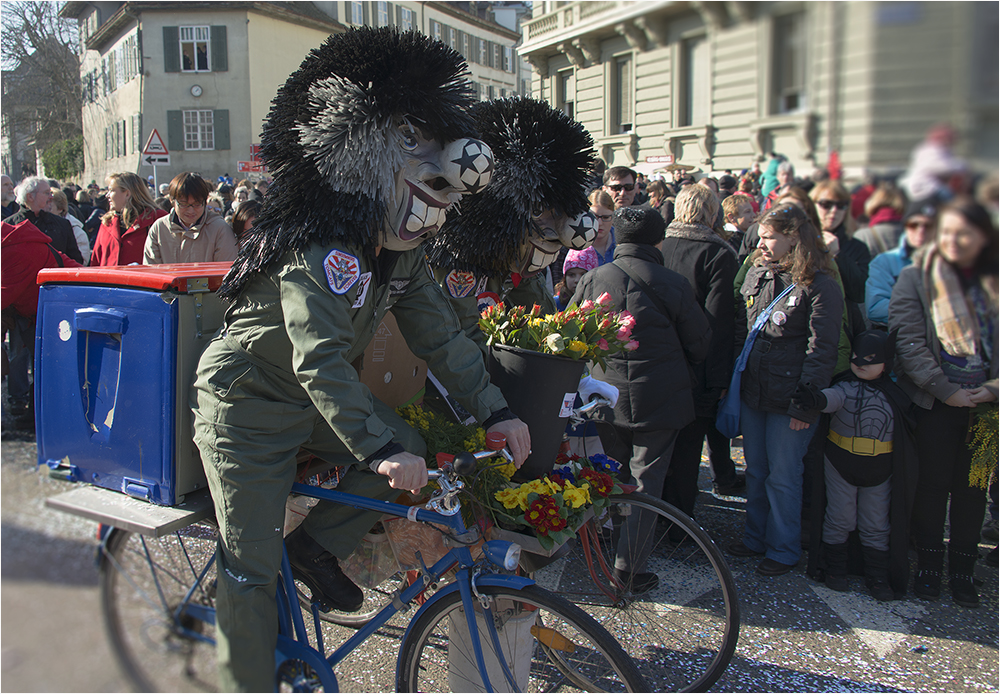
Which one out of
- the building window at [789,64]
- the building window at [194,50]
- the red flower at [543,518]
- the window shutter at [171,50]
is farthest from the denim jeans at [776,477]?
the window shutter at [171,50]

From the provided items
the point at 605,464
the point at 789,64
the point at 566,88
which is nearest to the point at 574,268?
the point at 605,464

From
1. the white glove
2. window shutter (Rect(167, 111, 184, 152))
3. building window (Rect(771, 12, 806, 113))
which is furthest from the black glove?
window shutter (Rect(167, 111, 184, 152))

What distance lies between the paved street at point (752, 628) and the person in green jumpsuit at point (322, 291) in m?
0.41

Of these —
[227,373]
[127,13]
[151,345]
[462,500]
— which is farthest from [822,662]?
[127,13]

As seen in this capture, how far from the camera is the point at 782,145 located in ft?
1.55

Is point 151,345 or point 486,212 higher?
point 486,212

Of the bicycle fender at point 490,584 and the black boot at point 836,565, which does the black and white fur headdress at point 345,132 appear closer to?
the bicycle fender at point 490,584

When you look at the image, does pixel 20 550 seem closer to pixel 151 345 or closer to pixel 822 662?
pixel 151 345

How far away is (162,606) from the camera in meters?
2.21

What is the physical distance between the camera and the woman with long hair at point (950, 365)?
486 millimetres

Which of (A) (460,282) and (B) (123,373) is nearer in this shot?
(B) (123,373)

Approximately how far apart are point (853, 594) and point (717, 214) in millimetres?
2077

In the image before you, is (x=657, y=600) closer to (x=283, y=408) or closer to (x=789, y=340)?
(x=789, y=340)

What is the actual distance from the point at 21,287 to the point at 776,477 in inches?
187
